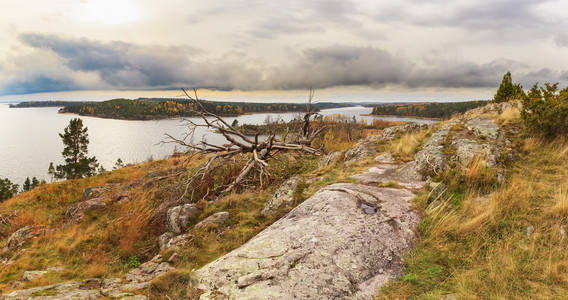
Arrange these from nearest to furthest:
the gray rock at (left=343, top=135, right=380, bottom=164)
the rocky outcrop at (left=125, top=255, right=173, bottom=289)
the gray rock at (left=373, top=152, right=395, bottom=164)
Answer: the rocky outcrop at (left=125, top=255, right=173, bottom=289), the gray rock at (left=373, top=152, right=395, bottom=164), the gray rock at (left=343, top=135, right=380, bottom=164)

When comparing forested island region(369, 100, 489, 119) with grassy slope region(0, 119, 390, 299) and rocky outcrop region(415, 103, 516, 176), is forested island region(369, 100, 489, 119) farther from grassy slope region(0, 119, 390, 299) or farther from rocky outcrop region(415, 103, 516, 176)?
grassy slope region(0, 119, 390, 299)

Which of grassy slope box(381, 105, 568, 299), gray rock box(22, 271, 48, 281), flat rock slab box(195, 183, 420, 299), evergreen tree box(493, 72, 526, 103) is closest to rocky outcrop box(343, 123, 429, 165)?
grassy slope box(381, 105, 568, 299)

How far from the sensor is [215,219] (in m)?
5.64

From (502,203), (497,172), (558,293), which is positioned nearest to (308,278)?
(558,293)

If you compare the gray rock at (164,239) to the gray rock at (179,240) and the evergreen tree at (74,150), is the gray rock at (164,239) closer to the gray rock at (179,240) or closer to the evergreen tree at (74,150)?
the gray rock at (179,240)

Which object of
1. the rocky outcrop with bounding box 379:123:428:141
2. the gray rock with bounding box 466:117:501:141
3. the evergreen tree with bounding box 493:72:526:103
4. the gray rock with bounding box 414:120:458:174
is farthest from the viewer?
the evergreen tree with bounding box 493:72:526:103

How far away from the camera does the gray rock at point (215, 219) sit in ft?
18.2

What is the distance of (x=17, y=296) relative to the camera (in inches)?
112

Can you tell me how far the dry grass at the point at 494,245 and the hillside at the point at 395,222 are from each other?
2 centimetres

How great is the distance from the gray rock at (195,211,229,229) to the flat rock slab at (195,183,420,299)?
1968mm

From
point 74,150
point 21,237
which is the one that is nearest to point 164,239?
point 21,237

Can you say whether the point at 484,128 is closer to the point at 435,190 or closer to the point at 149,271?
the point at 435,190

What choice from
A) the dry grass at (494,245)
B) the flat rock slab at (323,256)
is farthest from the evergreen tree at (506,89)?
the flat rock slab at (323,256)

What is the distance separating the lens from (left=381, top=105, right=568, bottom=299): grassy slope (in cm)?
275
